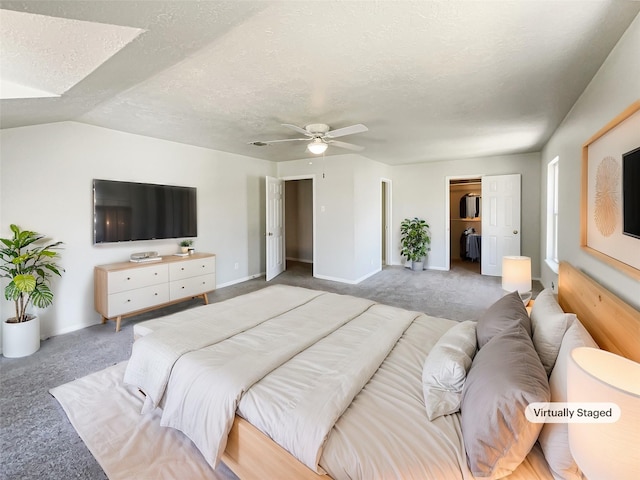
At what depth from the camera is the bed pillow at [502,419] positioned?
0.96m

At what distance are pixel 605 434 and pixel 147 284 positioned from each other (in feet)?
13.3

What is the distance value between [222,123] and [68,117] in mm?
1560

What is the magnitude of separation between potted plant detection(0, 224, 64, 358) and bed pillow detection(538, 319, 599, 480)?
3799 mm

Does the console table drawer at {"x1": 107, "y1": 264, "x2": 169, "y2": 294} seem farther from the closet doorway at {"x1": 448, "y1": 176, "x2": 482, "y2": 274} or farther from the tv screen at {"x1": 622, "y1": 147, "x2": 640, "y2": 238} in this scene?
the closet doorway at {"x1": 448, "y1": 176, "x2": 482, "y2": 274}

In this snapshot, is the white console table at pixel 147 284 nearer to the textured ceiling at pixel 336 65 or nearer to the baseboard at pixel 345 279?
the textured ceiling at pixel 336 65

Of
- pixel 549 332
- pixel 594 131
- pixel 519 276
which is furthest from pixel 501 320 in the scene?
pixel 594 131

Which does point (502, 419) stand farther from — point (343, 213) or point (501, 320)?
point (343, 213)

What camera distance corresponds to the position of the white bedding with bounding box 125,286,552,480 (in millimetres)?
1066

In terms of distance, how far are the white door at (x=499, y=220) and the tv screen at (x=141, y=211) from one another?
216 inches

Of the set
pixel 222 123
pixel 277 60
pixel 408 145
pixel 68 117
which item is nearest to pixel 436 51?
pixel 277 60

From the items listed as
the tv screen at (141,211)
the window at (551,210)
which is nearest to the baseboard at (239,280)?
the tv screen at (141,211)

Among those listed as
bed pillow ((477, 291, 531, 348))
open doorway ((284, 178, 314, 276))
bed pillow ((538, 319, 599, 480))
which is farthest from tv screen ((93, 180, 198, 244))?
bed pillow ((538, 319, 599, 480))

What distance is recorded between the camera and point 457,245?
8070mm

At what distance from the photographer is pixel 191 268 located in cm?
415
